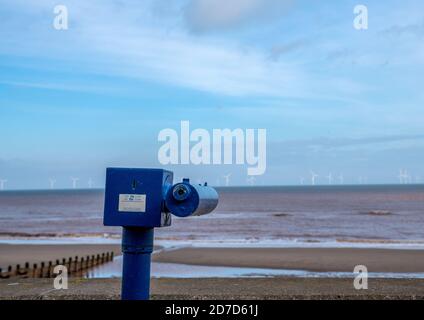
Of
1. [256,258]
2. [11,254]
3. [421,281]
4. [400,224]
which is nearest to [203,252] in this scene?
[256,258]

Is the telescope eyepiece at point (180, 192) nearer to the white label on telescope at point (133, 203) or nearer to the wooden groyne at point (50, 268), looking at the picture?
the white label on telescope at point (133, 203)

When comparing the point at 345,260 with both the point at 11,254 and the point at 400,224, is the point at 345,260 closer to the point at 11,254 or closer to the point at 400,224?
the point at 11,254

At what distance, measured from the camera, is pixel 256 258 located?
2638 cm

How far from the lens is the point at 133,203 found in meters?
3.63

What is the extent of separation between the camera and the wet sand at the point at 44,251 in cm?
2680

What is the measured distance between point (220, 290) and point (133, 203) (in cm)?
858

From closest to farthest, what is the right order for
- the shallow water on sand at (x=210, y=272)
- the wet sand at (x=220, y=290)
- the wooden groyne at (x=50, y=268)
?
the wet sand at (x=220, y=290) → the wooden groyne at (x=50, y=268) → the shallow water on sand at (x=210, y=272)

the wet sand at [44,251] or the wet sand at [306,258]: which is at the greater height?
the wet sand at [306,258]

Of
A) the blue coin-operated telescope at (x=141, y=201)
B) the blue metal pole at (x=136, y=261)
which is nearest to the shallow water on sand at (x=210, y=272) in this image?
the blue metal pole at (x=136, y=261)

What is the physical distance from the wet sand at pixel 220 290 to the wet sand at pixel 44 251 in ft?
44.2

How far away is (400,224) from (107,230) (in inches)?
1145

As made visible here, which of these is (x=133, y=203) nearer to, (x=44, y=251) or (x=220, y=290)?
(x=220, y=290)

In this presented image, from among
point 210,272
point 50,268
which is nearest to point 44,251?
point 50,268
